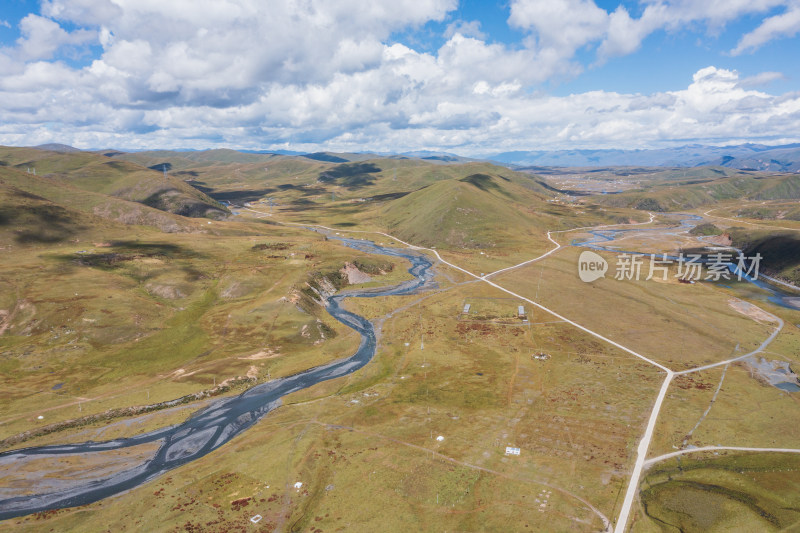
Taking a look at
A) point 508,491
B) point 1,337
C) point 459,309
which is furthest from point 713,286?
point 1,337

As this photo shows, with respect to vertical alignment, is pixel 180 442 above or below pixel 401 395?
above

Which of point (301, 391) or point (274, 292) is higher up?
point (274, 292)

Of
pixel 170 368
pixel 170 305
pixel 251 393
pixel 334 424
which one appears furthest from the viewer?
pixel 170 305

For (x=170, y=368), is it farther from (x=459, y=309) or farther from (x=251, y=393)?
(x=459, y=309)

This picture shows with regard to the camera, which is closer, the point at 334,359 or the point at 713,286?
the point at 334,359

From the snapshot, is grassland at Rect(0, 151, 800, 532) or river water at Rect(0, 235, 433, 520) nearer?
grassland at Rect(0, 151, 800, 532)

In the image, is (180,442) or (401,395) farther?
(401,395)

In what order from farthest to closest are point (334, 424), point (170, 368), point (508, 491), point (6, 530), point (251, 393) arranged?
point (170, 368), point (251, 393), point (334, 424), point (508, 491), point (6, 530)

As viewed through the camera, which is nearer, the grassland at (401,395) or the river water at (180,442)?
the grassland at (401,395)
